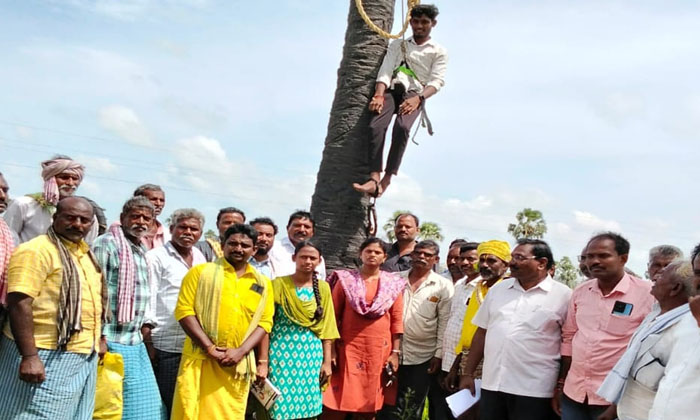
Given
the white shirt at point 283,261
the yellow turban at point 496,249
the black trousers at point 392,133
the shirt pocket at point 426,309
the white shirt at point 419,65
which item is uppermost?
the white shirt at point 419,65

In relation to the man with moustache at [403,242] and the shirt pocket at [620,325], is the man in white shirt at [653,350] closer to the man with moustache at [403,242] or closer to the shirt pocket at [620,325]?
the shirt pocket at [620,325]

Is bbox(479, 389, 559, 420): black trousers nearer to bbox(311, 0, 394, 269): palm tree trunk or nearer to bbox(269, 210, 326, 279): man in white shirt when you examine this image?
bbox(269, 210, 326, 279): man in white shirt

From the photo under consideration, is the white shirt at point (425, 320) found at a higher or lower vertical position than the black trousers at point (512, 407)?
higher

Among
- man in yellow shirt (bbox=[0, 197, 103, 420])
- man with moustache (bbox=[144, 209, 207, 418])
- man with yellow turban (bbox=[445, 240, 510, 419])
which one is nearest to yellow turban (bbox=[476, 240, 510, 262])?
man with yellow turban (bbox=[445, 240, 510, 419])

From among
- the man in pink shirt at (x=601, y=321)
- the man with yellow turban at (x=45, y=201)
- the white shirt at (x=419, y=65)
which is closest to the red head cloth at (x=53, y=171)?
the man with yellow turban at (x=45, y=201)

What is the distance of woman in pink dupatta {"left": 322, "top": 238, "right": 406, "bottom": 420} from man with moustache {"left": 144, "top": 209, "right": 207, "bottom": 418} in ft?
4.12

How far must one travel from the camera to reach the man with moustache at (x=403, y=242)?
21.4 feet

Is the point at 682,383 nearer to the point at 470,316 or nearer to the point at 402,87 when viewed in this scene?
the point at 470,316

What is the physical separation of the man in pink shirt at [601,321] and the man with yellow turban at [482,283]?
37.9 inches

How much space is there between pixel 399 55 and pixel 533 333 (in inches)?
118

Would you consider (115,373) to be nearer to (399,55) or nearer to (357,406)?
(357,406)

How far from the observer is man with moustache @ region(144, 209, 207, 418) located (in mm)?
5070

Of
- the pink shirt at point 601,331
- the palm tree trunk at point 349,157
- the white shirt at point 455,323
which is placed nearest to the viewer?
Result: the pink shirt at point 601,331

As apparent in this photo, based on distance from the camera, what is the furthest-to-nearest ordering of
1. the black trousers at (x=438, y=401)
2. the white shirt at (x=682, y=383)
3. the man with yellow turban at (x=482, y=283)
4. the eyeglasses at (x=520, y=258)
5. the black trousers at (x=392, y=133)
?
the black trousers at (x=392, y=133) < the black trousers at (x=438, y=401) < the man with yellow turban at (x=482, y=283) < the eyeglasses at (x=520, y=258) < the white shirt at (x=682, y=383)
